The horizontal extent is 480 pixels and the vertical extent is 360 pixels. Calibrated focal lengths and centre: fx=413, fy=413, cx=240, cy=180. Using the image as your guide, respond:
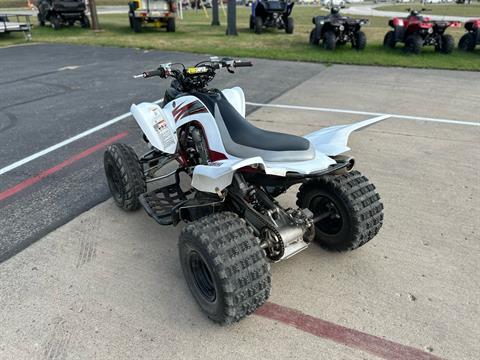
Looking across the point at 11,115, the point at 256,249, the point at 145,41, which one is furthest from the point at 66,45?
the point at 256,249

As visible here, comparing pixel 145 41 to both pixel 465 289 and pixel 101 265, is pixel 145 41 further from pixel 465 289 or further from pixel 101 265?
pixel 465 289

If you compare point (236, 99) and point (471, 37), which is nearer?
point (236, 99)

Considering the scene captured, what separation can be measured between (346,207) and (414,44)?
11258 mm

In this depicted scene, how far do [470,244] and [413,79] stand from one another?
7.22m

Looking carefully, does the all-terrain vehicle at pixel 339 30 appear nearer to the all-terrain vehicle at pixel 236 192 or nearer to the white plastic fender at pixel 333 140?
the all-terrain vehicle at pixel 236 192

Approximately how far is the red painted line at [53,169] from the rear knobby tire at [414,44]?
9.94 metres

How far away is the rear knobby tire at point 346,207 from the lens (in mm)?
3113

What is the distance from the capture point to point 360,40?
13242 mm

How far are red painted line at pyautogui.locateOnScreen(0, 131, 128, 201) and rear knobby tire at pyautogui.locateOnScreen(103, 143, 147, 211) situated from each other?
4.26ft

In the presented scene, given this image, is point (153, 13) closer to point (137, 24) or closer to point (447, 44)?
point (137, 24)

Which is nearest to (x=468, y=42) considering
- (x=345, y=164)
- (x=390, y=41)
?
(x=390, y=41)

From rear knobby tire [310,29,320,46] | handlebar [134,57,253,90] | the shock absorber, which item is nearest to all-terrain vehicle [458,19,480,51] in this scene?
rear knobby tire [310,29,320,46]

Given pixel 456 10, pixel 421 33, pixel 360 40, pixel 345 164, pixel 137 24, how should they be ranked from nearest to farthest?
1. pixel 345 164
2. pixel 421 33
3. pixel 360 40
4. pixel 137 24
5. pixel 456 10

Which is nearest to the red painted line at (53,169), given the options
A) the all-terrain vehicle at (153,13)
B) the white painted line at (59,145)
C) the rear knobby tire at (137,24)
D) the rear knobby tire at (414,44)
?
the white painted line at (59,145)
